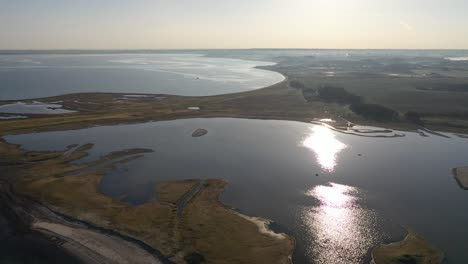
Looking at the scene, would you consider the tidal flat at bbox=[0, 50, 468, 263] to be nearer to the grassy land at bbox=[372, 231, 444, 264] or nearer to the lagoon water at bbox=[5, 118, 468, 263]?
the lagoon water at bbox=[5, 118, 468, 263]

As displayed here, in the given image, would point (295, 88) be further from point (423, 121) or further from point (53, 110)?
point (53, 110)

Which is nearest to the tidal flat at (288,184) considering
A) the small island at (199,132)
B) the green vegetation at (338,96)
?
the small island at (199,132)

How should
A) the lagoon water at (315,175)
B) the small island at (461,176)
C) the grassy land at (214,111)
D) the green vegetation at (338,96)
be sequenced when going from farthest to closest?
the green vegetation at (338,96)
the grassy land at (214,111)
the small island at (461,176)
the lagoon water at (315,175)

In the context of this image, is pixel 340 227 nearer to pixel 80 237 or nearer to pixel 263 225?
pixel 263 225

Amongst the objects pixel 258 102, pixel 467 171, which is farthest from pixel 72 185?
pixel 258 102

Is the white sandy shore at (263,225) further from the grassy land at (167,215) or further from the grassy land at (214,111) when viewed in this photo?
the grassy land at (214,111)
